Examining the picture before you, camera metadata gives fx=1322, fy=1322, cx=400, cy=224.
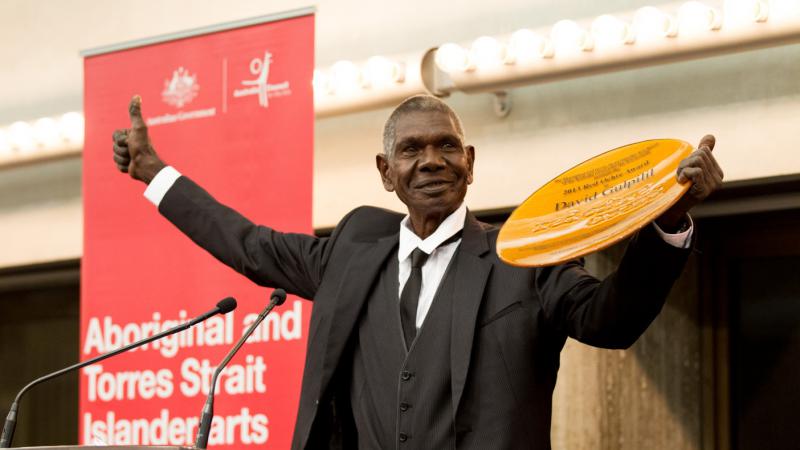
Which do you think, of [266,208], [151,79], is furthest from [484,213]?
[151,79]

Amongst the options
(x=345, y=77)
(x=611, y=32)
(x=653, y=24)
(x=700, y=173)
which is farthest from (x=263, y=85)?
(x=700, y=173)

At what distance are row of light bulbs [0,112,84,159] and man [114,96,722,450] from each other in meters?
2.32

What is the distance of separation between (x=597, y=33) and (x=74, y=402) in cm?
317

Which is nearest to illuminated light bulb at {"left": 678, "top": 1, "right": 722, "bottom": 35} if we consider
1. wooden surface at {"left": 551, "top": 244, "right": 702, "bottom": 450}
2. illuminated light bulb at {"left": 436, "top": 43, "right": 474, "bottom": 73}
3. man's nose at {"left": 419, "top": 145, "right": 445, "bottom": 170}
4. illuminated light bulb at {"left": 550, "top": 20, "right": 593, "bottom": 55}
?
illuminated light bulb at {"left": 550, "top": 20, "right": 593, "bottom": 55}

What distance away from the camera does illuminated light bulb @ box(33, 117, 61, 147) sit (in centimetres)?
504

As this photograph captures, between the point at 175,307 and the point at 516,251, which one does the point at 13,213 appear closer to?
the point at 175,307

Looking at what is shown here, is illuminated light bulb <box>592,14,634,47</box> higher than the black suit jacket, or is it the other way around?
illuminated light bulb <box>592,14,634,47</box>

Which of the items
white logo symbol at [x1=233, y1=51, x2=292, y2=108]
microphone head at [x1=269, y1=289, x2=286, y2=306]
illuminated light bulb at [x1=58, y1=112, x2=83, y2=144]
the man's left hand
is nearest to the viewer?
Answer: the man's left hand

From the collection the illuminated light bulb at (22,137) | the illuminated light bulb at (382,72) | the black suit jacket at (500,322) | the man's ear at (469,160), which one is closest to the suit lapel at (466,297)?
the black suit jacket at (500,322)

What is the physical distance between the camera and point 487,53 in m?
4.15

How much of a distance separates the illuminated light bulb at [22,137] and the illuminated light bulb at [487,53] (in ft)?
6.28

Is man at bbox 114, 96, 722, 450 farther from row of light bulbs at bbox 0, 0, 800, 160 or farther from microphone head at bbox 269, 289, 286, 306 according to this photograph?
row of light bulbs at bbox 0, 0, 800, 160

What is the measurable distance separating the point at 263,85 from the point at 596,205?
215 centimetres

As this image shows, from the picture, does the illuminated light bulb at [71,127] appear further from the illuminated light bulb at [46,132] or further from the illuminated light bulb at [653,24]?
the illuminated light bulb at [653,24]
